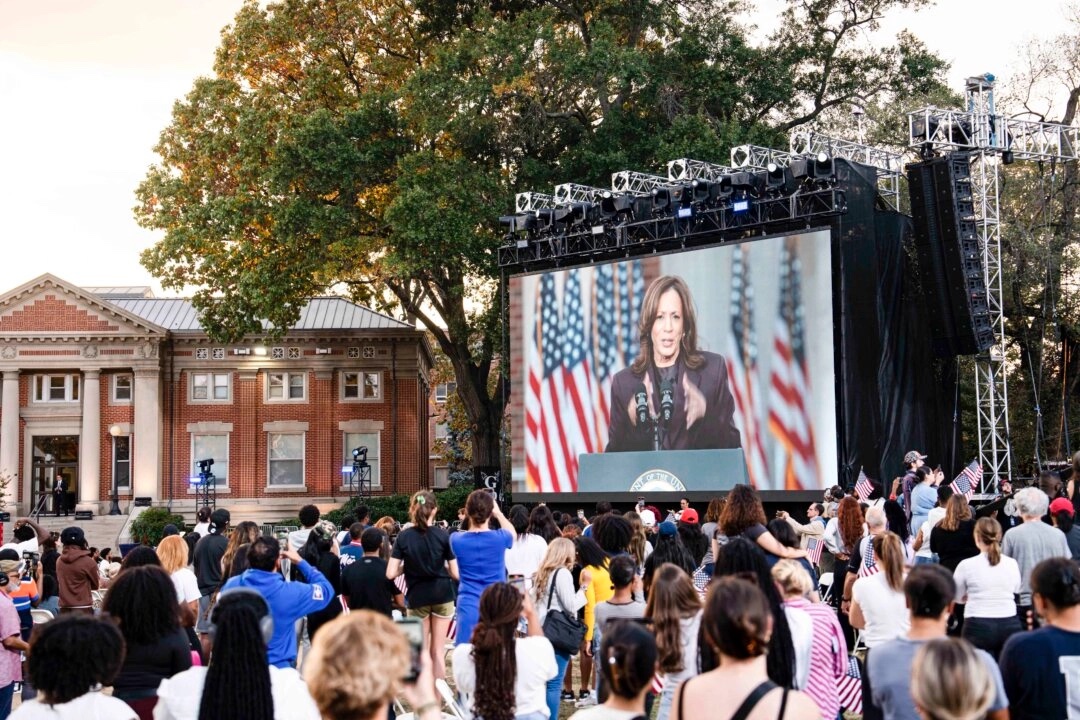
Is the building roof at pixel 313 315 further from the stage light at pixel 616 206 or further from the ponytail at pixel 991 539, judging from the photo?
the ponytail at pixel 991 539

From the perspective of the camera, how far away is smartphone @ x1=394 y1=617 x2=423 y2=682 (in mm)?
3863

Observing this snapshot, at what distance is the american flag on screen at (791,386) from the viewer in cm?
2409

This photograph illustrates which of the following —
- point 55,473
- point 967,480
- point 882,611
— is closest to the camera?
point 882,611

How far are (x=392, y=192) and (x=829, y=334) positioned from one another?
1535 cm

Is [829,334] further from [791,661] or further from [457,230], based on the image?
[791,661]

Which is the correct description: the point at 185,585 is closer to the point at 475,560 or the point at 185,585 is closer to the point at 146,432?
the point at 475,560

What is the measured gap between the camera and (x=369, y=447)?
1768 inches

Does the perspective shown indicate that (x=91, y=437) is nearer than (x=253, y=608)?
No

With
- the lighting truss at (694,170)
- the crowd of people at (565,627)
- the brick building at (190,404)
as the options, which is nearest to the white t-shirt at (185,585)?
the crowd of people at (565,627)

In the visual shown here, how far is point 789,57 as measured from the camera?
35156 millimetres

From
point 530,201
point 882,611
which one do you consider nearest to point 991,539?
point 882,611

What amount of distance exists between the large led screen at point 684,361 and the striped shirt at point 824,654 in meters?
17.4

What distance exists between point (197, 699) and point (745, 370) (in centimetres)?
2030

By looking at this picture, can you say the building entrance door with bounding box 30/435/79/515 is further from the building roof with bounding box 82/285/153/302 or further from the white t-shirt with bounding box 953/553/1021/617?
the white t-shirt with bounding box 953/553/1021/617
